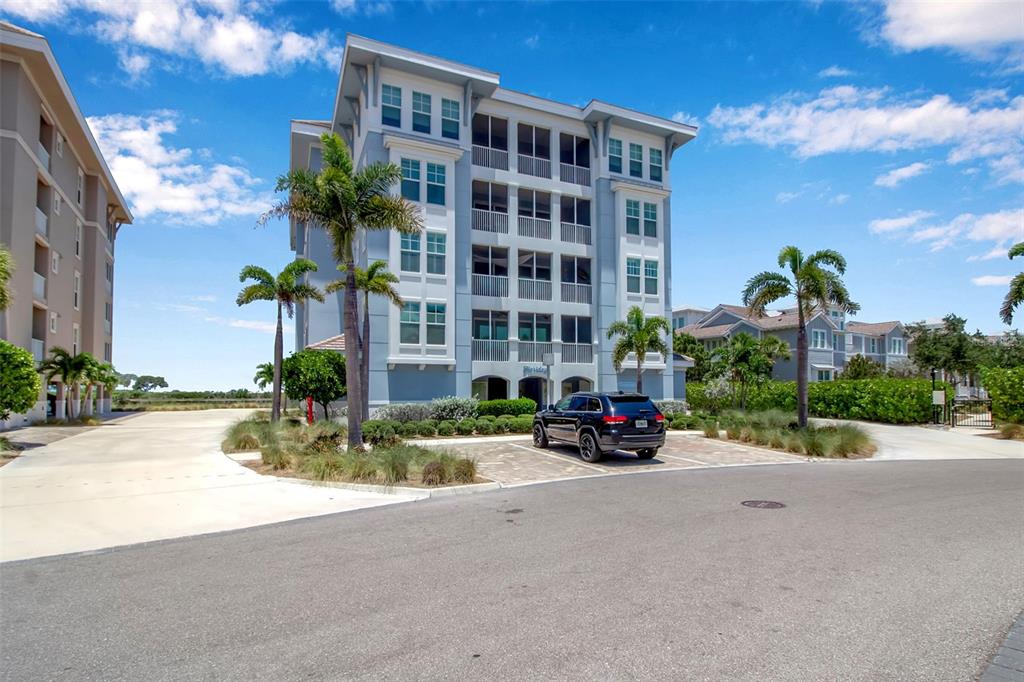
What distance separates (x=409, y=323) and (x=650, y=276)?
1369 cm

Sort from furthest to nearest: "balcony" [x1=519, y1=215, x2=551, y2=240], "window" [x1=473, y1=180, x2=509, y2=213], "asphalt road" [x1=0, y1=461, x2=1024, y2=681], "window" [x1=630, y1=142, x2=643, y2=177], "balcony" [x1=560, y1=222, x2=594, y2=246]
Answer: "window" [x1=630, y1=142, x2=643, y2=177] < "balcony" [x1=560, y1=222, x2=594, y2=246] < "balcony" [x1=519, y1=215, x2=551, y2=240] < "window" [x1=473, y1=180, x2=509, y2=213] < "asphalt road" [x1=0, y1=461, x2=1024, y2=681]

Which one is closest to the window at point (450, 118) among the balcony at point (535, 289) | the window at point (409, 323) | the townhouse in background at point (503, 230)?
the townhouse in background at point (503, 230)

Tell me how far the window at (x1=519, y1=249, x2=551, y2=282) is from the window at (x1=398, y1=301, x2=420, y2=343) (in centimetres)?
668

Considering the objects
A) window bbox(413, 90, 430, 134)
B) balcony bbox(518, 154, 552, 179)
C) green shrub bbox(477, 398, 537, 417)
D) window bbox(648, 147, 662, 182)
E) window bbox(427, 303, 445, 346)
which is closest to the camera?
green shrub bbox(477, 398, 537, 417)

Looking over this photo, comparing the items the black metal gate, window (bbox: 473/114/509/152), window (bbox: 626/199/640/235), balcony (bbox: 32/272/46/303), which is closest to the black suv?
window (bbox: 626/199/640/235)

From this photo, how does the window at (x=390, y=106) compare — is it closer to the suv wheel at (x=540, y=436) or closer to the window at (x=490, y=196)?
the window at (x=490, y=196)

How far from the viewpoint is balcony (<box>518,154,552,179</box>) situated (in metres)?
30.9

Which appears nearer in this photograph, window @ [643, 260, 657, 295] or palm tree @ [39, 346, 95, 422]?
palm tree @ [39, 346, 95, 422]

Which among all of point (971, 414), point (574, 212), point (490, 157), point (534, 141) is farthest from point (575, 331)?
point (971, 414)

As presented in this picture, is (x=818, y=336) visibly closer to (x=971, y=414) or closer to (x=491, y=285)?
(x=971, y=414)

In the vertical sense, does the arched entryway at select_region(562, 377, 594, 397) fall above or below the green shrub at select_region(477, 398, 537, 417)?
above

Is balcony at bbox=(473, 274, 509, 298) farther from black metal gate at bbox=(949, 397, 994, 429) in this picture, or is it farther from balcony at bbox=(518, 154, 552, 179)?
black metal gate at bbox=(949, 397, 994, 429)

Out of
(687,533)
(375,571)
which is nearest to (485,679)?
(375,571)

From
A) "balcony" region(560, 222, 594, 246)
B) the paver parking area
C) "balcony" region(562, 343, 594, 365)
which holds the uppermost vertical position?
"balcony" region(560, 222, 594, 246)
